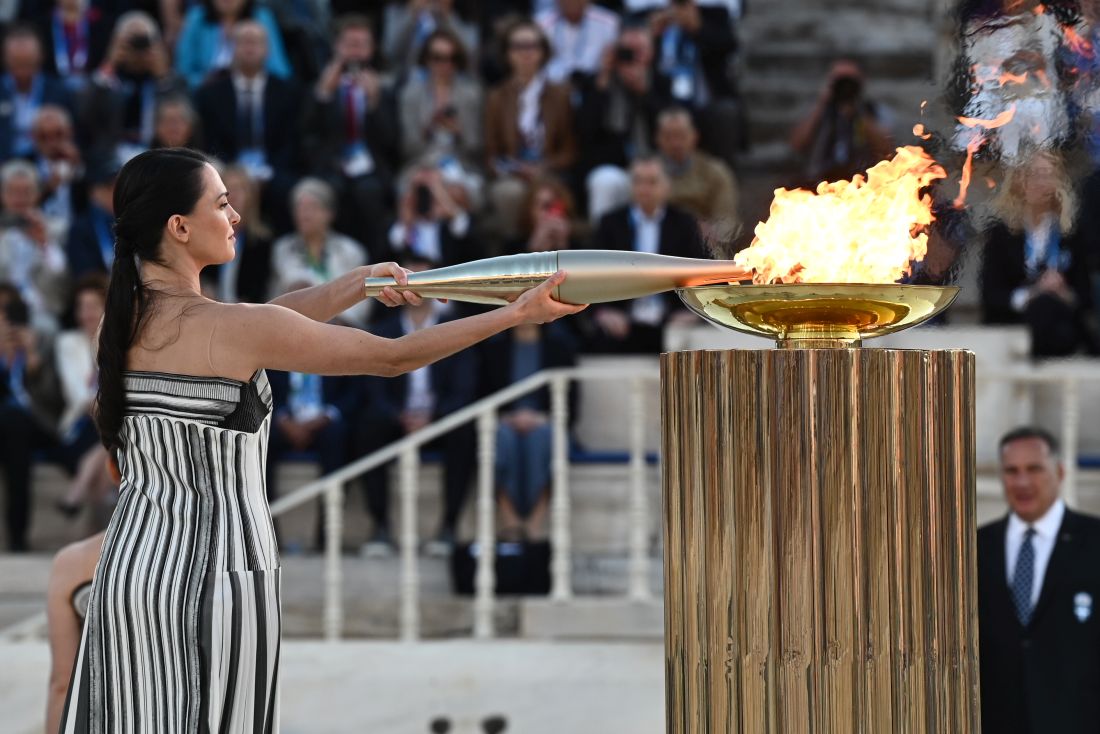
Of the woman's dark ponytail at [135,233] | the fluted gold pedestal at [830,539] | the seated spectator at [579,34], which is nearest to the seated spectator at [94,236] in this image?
the seated spectator at [579,34]

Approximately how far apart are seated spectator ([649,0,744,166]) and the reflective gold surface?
5.42 m

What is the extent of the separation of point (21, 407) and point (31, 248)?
0.98 meters

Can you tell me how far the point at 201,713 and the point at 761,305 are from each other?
3.83 ft

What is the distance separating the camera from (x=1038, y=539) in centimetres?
519

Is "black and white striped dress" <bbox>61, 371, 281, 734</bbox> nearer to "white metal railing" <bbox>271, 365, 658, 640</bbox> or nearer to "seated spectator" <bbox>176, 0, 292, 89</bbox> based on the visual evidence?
"white metal railing" <bbox>271, 365, 658, 640</bbox>

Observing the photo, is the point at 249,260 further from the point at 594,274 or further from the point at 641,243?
the point at 594,274

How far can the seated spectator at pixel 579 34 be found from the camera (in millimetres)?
8737

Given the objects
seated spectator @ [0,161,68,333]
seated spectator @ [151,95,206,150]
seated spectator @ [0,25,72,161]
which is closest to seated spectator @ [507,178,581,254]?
seated spectator @ [151,95,206,150]

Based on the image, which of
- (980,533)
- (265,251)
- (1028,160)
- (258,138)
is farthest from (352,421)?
(1028,160)

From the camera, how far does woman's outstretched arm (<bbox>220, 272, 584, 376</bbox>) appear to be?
2908mm

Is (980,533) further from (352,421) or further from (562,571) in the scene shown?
(352,421)

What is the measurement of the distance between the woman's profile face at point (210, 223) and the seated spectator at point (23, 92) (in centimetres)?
588

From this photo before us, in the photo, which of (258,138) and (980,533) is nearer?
(980,533)

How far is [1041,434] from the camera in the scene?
209 inches
